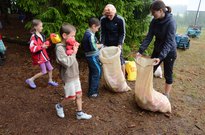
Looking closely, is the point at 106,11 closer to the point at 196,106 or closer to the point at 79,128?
the point at 79,128

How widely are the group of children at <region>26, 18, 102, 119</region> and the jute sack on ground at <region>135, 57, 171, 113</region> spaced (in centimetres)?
83

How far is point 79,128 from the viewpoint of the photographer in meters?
3.33

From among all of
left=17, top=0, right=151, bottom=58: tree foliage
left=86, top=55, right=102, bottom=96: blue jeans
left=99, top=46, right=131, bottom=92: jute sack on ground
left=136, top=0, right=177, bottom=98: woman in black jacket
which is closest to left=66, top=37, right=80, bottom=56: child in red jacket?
left=86, top=55, right=102, bottom=96: blue jeans

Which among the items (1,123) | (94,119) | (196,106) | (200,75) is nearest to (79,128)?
(94,119)

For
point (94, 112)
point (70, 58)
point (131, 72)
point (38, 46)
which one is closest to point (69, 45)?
point (70, 58)

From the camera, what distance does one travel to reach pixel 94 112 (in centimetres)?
378

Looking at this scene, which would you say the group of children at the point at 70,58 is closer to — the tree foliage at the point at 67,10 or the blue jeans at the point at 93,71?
the blue jeans at the point at 93,71

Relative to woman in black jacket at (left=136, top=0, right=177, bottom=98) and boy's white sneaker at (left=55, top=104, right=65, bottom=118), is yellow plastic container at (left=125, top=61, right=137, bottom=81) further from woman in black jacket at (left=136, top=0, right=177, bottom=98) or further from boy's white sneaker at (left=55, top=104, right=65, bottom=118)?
boy's white sneaker at (left=55, top=104, right=65, bottom=118)

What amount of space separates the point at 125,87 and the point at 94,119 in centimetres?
114

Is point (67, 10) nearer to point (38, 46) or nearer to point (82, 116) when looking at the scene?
point (38, 46)

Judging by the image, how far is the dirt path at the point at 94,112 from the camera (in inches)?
131

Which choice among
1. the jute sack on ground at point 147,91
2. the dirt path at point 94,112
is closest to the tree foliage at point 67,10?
the dirt path at point 94,112

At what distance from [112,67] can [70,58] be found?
1.23 m

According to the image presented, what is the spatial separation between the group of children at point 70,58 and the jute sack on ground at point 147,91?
828 millimetres
